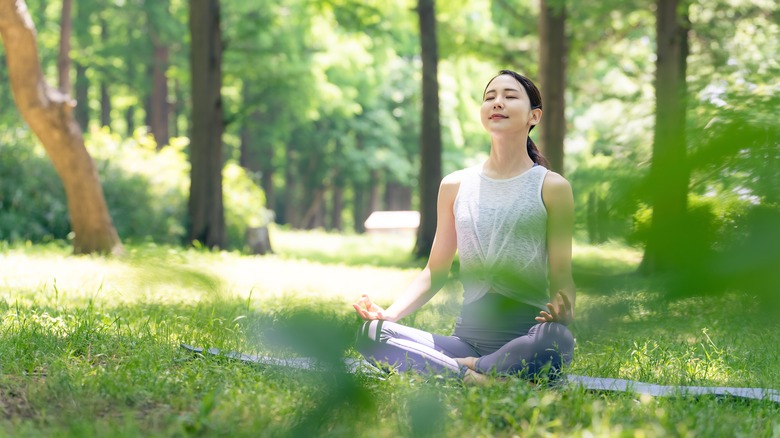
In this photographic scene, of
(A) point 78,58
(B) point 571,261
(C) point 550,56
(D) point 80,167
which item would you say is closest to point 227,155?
(A) point 78,58

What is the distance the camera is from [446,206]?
438 cm

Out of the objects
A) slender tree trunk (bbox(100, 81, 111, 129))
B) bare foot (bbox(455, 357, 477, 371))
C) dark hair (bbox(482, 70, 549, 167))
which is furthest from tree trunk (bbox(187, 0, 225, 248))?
slender tree trunk (bbox(100, 81, 111, 129))

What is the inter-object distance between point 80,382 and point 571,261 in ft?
9.52

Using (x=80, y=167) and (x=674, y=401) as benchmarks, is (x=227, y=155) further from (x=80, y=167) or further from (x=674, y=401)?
(x=674, y=401)

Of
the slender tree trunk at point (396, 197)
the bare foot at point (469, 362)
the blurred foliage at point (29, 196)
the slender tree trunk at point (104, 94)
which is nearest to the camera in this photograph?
the bare foot at point (469, 362)

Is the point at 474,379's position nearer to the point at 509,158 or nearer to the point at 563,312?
the point at 509,158

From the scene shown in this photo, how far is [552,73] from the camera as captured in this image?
15.3m

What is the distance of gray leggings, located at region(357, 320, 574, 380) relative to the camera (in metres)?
3.80

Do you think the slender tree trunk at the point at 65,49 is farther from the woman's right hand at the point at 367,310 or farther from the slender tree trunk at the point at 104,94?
the woman's right hand at the point at 367,310

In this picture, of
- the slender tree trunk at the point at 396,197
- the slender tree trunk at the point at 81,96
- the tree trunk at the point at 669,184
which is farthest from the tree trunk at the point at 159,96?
the tree trunk at the point at 669,184

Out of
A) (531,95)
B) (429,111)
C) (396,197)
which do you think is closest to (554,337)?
(531,95)

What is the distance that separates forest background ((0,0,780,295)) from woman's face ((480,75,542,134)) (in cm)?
65

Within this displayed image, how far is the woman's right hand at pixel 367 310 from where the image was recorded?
11.7ft

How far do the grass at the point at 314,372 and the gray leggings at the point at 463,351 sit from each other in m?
0.20
